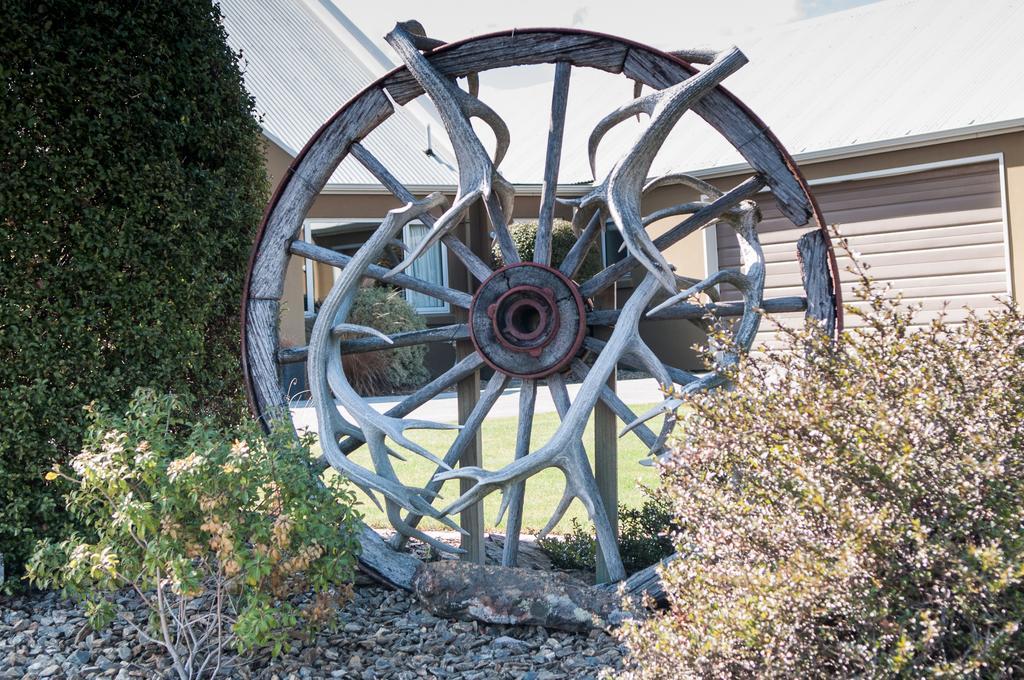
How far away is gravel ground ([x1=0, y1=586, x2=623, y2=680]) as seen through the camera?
11.9ft

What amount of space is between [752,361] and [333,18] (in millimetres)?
16285

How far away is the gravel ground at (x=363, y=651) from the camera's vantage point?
3625 millimetres

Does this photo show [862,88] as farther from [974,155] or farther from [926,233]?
[926,233]

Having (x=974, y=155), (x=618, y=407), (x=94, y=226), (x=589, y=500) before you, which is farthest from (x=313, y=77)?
(x=589, y=500)

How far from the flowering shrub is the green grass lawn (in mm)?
2119

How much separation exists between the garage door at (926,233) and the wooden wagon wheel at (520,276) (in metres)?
7.03

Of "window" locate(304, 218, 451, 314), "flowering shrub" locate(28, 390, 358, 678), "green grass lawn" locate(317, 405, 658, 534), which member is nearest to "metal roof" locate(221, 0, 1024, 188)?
"window" locate(304, 218, 451, 314)

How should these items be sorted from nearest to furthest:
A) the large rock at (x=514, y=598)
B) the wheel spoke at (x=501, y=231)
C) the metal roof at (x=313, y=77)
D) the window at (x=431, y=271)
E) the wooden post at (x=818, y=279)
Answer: the large rock at (x=514, y=598) < the wooden post at (x=818, y=279) < the wheel spoke at (x=501, y=231) < the metal roof at (x=313, y=77) < the window at (x=431, y=271)

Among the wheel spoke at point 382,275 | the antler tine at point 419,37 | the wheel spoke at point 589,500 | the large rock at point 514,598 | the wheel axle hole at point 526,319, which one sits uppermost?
the antler tine at point 419,37

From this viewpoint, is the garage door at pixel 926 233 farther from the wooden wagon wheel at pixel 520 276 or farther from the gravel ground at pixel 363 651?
the gravel ground at pixel 363 651

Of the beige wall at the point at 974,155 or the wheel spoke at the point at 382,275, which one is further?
the beige wall at the point at 974,155

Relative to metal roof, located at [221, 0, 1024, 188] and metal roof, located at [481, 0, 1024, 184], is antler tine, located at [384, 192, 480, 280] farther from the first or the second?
metal roof, located at [221, 0, 1024, 188]

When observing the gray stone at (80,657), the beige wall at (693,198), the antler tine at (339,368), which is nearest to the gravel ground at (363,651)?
the gray stone at (80,657)

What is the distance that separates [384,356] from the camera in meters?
13.3
